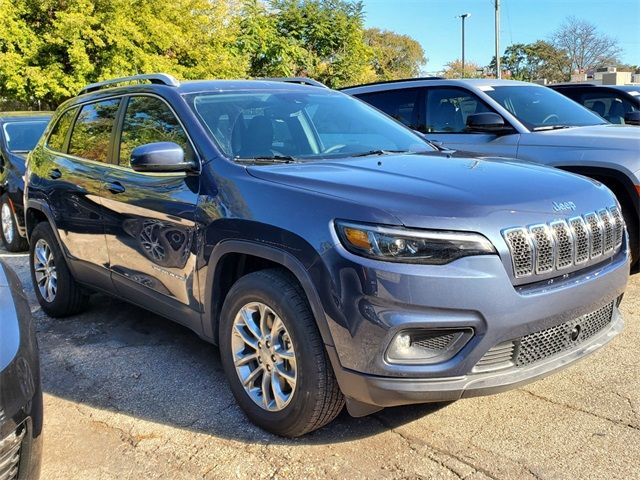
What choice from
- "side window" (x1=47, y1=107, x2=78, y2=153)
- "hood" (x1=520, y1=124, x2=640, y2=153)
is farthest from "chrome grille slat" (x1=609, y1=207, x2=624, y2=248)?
"side window" (x1=47, y1=107, x2=78, y2=153)

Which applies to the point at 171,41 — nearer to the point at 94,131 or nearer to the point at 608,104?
the point at 608,104

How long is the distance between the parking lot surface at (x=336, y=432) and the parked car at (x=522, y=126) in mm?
1659

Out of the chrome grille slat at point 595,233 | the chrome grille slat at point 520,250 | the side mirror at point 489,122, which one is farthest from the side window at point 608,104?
the chrome grille slat at point 520,250

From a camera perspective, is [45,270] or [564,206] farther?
[45,270]

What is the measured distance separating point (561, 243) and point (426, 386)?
0.88 metres

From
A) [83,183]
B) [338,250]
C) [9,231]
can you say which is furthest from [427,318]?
[9,231]

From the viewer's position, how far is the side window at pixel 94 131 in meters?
4.31

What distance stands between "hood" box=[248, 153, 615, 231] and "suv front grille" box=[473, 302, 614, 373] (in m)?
0.49

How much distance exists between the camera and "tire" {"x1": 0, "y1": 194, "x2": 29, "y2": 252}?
7652 millimetres

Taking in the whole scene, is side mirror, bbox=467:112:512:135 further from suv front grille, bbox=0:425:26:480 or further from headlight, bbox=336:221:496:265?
suv front grille, bbox=0:425:26:480

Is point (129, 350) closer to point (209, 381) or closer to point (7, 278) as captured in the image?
point (209, 381)

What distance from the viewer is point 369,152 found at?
368 centimetres

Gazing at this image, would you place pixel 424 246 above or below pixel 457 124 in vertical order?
below

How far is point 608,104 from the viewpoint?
352 inches
